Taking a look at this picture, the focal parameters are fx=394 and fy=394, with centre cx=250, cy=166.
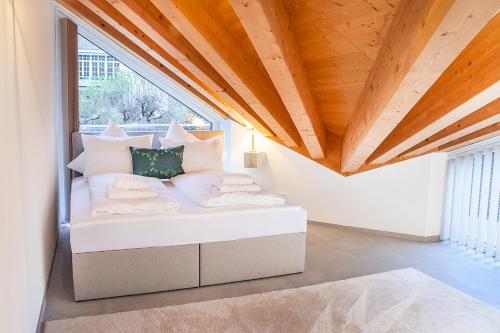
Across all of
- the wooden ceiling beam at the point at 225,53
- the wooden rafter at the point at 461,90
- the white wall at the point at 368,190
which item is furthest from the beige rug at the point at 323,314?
the wooden ceiling beam at the point at 225,53

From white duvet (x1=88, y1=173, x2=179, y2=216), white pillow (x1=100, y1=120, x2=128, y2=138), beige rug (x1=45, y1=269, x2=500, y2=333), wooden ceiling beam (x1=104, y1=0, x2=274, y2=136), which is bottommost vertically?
beige rug (x1=45, y1=269, x2=500, y2=333)

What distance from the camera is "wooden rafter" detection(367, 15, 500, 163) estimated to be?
2.28 m

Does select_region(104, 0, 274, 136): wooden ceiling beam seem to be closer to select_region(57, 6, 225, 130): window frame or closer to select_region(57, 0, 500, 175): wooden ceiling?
select_region(57, 0, 500, 175): wooden ceiling

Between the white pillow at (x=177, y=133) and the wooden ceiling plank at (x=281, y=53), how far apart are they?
1.64 m

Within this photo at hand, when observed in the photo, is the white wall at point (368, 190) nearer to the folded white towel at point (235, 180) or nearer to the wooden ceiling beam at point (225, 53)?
the wooden ceiling beam at point (225, 53)

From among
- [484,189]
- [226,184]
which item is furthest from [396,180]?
[226,184]

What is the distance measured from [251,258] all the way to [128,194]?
1000 mm

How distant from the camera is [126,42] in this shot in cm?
428

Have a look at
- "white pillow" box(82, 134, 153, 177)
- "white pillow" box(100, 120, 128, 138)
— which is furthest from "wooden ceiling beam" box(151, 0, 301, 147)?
"white pillow" box(100, 120, 128, 138)

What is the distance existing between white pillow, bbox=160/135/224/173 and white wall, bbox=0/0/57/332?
1.96 metres

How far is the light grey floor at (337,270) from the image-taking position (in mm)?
2455

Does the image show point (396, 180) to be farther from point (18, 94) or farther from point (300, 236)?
point (18, 94)

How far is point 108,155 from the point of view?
4094mm

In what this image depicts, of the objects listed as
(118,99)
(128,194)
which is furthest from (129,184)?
(118,99)
